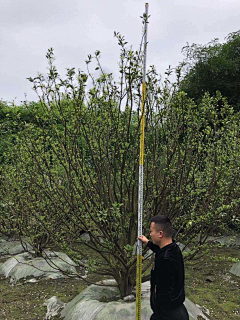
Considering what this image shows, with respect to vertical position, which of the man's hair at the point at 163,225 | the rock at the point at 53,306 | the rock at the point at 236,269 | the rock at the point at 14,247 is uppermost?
the man's hair at the point at 163,225

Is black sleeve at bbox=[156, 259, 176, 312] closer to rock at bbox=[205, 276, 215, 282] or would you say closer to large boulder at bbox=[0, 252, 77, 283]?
large boulder at bbox=[0, 252, 77, 283]

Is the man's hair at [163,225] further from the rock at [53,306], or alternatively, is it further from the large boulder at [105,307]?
the rock at [53,306]

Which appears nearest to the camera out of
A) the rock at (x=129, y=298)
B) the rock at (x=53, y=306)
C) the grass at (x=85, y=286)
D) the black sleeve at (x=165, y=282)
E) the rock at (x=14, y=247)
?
the black sleeve at (x=165, y=282)

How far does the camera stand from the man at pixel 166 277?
111 inches

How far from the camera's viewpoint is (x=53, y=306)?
16.2ft

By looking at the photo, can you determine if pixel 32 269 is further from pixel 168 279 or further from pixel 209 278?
pixel 168 279

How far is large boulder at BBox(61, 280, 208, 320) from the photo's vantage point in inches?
152

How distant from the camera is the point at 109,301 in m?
4.38

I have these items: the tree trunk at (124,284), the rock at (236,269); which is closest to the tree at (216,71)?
the rock at (236,269)

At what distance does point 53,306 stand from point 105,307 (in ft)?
4.36

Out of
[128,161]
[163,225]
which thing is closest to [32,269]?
[128,161]

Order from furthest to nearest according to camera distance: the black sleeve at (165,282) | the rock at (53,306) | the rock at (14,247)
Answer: the rock at (14,247) < the rock at (53,306) < the black sleeve at (165,282)

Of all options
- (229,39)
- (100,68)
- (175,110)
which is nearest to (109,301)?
(175,110)

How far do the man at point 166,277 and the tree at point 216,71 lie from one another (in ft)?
27.6
